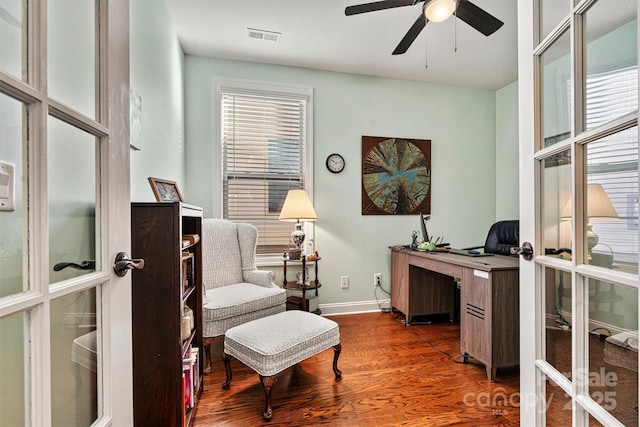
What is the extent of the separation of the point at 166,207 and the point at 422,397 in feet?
5.82

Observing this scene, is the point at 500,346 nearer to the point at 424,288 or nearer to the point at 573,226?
the point at 424,288

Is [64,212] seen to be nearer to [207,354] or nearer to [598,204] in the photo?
[598,204]

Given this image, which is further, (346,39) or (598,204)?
(346,39)

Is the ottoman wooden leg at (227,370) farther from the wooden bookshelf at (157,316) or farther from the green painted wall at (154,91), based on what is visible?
the green painted wall at (154,91)

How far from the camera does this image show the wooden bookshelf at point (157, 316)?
130 centimetres

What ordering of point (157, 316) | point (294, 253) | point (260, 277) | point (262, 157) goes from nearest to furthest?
point (157, 316) < point (260, 277) < point (294, 253) < point (262, 157)

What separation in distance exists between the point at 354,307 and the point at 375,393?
1558 mm

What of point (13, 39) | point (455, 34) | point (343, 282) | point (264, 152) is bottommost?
point (343, 282)

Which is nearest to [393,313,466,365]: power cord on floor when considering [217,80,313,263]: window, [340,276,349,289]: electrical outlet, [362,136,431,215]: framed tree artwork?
[340,276,349,289]: electrical outlet

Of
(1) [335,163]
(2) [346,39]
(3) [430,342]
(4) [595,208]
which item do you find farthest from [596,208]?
(1) [335,163]

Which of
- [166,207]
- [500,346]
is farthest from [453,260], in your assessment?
[166,207]

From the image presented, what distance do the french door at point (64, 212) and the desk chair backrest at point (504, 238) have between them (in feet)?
9.84

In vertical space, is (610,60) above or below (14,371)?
above

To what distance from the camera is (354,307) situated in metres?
3.39
